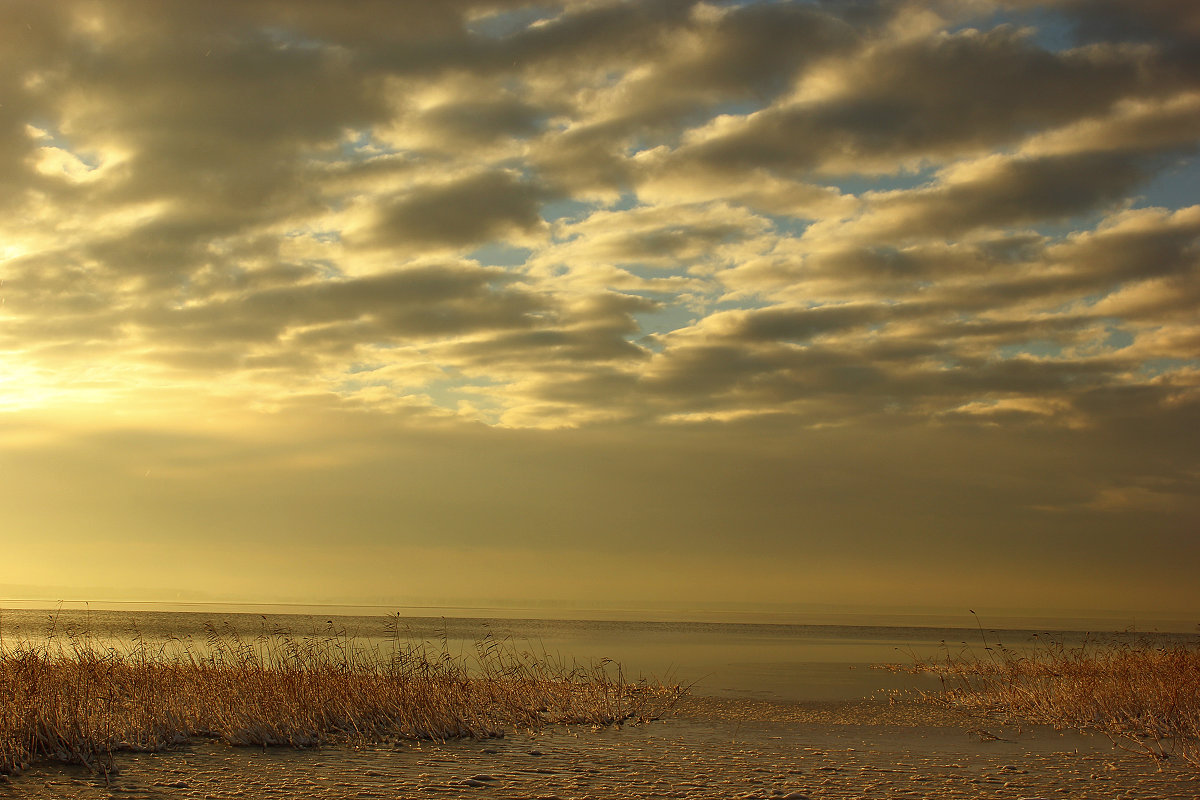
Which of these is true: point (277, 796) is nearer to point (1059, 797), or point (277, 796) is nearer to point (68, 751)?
point (68, 751)

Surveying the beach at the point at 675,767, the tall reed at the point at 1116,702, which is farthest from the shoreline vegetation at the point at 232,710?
the tall reed at the point at 1116,702

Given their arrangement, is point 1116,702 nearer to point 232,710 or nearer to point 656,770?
point 656,770

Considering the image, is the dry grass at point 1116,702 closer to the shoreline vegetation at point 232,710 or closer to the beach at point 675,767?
the beach at point 675,767

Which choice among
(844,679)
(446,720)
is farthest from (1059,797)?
(844,679)

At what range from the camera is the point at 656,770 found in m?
12.9

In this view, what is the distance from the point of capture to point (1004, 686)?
81.9 feet

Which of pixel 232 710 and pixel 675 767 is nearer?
pixel 675 767

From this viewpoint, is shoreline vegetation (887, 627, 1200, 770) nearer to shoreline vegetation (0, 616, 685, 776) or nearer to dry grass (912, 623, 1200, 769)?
dry grass (912, 623, 1200, 769)

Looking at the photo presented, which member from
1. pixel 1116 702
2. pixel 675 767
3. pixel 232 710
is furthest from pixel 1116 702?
pixel 232 710

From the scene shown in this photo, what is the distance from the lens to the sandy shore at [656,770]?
11.3 meters

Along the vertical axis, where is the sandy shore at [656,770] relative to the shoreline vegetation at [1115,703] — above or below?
above

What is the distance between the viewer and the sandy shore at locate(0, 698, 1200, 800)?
11.3 meters

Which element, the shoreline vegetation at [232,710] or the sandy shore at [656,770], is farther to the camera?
the shoreline vegetation at [232,710]

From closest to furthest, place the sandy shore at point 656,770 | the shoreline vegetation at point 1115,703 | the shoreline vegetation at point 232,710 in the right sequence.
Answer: the sandy shore at point 656,770, the shoreline vegetation at point 232,710, the shoreline vegetation at point 1115,703
